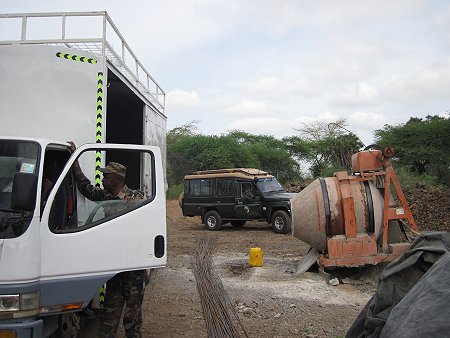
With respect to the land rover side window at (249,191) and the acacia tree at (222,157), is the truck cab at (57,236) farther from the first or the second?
the acacia tree at (222,157)

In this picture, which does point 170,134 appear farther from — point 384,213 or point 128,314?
point 128,314

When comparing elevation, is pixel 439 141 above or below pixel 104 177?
above

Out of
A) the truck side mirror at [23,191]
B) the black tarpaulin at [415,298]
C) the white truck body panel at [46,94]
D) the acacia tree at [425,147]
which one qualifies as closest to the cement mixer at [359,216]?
the black tarpaulin at [415,298]

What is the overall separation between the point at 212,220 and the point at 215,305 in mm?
10357

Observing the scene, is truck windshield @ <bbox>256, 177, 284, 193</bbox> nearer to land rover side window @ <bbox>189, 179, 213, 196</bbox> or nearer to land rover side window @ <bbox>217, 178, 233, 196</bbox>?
land rover side window @ <bbox>217, 178, 233, 196</bbox>

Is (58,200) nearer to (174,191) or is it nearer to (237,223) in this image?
(237,223)

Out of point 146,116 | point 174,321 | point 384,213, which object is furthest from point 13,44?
point 384,213

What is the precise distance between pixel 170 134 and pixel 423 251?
37.1m

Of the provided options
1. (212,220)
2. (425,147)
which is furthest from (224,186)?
(425,147)

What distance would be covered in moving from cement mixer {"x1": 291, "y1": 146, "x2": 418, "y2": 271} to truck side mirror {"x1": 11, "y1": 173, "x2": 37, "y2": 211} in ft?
17.7

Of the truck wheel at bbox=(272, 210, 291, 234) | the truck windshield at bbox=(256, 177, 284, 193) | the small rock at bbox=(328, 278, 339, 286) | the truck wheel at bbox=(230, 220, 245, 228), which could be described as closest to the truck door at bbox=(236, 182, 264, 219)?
the truck windshield at bbox=(256, 177, 284, 193)

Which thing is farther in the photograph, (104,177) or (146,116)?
(146,116)

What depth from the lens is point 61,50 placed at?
434 cm

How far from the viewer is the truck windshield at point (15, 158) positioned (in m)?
3.39
